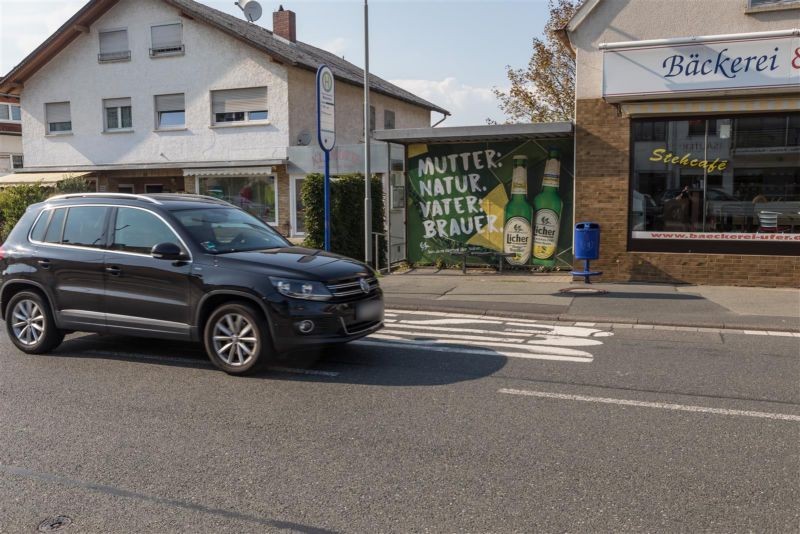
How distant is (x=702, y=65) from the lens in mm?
11742

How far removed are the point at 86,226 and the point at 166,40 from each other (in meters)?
16.6

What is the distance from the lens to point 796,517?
3680 millimetres

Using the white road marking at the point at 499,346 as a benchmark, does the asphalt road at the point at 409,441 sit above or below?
below

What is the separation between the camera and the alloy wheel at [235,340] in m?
6.56

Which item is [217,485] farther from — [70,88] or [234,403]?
[70,88]

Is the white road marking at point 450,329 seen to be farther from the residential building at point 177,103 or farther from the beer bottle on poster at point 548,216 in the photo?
the residential building at point 177,103

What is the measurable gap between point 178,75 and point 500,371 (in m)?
18.7

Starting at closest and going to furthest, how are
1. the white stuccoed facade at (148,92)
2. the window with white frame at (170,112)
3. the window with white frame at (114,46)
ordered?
1. the white stuccoed facade at (148,92)
2. the window with white frame at (170,112)
3. the window with white frame at (114,46)

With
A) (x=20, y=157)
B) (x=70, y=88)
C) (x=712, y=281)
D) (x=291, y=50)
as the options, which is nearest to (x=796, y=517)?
(x=712, y=281)

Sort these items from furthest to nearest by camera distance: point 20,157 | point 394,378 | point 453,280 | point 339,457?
point 20,157
point 453,280
point 394,378
point 339,457

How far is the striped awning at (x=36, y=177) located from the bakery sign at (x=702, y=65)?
17747 millimetres

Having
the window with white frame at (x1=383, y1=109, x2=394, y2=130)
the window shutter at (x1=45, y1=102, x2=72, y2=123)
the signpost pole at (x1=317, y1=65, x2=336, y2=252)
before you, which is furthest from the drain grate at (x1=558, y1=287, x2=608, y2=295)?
the window shutter at (x1=45, y1=102, x2=72, y2=123)

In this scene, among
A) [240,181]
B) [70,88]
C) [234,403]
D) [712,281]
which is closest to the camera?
[234,403]

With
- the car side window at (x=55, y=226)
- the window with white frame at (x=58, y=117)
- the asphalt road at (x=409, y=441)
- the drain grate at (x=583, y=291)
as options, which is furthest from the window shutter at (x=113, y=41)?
the asphalt road at (x=409, y=441)
